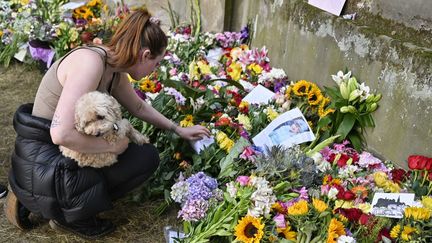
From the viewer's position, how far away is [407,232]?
2.17 m

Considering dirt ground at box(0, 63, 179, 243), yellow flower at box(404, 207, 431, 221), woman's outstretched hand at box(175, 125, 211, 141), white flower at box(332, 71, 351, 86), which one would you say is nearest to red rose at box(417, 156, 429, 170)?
yellow flower at box(404, 207, 431, 221)

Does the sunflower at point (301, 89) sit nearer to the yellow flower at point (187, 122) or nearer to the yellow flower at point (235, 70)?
the yellow flower at point (187, 122)

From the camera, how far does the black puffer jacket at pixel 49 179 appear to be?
239 centimetres

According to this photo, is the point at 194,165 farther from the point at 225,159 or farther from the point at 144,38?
the point at 144,38

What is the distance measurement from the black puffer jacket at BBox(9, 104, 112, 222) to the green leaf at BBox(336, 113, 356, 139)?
60.2 inches

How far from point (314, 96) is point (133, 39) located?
148cm

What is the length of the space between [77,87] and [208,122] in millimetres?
1353

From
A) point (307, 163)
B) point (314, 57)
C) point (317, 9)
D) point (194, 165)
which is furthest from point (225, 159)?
point (317, 9)

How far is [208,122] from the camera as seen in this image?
3.43m

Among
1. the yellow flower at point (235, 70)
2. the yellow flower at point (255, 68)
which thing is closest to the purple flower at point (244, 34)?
the yellow flower at point (235, 70)

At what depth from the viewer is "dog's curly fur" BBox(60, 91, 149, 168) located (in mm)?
2164

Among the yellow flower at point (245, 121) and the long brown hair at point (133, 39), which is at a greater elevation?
the long brown hair at point (133, 39)

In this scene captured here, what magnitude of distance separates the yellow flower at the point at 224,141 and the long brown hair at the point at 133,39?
812 millimetres

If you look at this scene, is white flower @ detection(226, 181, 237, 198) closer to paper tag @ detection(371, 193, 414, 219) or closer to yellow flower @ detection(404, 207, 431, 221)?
paper tag @ detection(371, 193, 414, 219)
